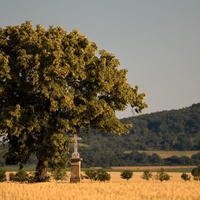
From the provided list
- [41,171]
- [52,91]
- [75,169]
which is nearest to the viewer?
[52,91]

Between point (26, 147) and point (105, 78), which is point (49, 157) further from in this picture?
point (105, 78)

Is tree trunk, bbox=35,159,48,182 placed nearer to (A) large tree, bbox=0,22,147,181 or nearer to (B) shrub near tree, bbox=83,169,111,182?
(A) large tree, bbox=0,22,147,181

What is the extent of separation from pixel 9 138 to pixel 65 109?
652cm

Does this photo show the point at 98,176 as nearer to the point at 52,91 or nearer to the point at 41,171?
the point at 41,171

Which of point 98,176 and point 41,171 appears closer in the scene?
point 41,171

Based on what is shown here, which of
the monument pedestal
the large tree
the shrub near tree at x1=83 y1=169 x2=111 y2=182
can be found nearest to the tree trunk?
the large tree

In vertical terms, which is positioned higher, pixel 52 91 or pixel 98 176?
pixel 52 91

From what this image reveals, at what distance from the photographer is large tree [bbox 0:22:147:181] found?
1678 inches

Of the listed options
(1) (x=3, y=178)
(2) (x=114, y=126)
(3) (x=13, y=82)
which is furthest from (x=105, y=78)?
(1) (x=3, y=178)

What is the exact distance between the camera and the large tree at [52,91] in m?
42.6

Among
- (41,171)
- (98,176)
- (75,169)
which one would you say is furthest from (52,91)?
(98,176)

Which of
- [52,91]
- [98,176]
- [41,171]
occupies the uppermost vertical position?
[52,91]

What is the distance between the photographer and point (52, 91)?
42500 mm

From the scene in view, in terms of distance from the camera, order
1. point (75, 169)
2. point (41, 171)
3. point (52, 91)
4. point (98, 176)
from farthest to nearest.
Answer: point (98, 176), point (41, 171), point (75, 169), point (52, 91)
